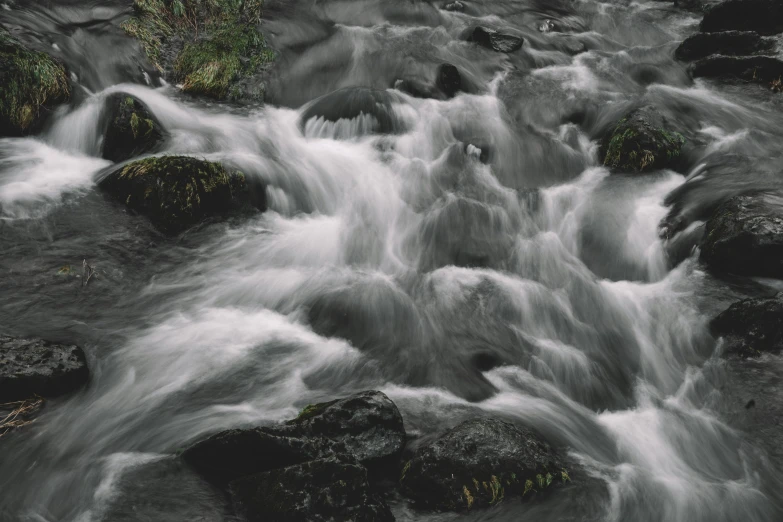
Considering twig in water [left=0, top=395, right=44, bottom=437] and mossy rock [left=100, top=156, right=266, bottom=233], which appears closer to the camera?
twig in water [left=0, top=395, right=44, bottom=437]

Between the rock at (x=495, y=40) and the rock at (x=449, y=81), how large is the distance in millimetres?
1979

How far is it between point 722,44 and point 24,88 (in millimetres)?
12823

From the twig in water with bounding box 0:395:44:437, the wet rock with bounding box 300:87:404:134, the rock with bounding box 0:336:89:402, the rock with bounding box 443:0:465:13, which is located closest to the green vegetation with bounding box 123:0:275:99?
the wet rock with bounding box 300:87:404:134

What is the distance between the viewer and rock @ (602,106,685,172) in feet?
31.2

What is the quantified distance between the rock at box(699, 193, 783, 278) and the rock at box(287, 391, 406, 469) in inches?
185

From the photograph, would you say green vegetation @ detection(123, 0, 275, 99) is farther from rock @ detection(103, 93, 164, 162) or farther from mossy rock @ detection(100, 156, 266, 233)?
mossy rock @ detection(100, 156, 266, 233)

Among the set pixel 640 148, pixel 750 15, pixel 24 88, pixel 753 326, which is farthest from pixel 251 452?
pixel 750 15

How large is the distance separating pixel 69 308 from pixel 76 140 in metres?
3.50

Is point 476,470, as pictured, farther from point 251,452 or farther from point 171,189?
point 171,189

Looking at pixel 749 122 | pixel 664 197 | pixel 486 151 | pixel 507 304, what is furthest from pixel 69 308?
pixel 749 122

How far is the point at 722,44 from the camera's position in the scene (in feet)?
43.2

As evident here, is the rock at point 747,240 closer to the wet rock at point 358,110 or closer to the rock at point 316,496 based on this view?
the wet rock at point 358,110

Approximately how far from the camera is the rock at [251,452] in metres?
4.22

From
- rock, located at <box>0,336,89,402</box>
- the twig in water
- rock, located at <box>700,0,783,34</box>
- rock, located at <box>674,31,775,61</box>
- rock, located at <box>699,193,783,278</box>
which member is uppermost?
rock, located at <box>700,0,783,34</box>
